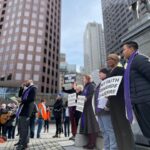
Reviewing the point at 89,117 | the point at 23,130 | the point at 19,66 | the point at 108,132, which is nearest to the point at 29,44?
the point at 19,66

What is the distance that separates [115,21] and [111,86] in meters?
116

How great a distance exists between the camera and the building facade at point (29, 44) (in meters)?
65.8

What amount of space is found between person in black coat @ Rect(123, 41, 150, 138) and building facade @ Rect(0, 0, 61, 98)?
203 ft

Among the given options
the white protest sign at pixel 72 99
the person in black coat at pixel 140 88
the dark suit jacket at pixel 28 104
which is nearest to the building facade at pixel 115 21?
the white protest sign at pixel 72 99

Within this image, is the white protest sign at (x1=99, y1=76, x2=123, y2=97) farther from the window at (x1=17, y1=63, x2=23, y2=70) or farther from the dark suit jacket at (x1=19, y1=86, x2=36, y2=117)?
the window at (x1=17, y1=63, x2=23, y2=70)

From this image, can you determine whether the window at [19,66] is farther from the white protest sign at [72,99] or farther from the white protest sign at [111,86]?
the white protest sign at [111,86]

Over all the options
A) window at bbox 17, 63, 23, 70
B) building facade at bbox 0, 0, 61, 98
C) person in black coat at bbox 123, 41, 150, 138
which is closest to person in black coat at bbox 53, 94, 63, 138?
person in black coat at bbox 123, 41, 150, 138

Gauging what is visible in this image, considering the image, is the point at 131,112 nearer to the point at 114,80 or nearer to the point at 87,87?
the point at 114,80

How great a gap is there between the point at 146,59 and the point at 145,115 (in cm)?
79

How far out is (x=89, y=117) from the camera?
5.03 metres

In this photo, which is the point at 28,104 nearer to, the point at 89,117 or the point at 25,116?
the point at 25,116

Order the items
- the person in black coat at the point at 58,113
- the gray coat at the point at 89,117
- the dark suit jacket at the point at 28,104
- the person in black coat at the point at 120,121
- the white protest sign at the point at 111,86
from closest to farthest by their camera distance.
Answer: the person in black coat at the point at 120,121 → the white protest sign at the point at 111,86 → the gray coat at the point at 89,117 → the dark suit jacket at the point at 28,104 → the person in black coat at the point at 58,113

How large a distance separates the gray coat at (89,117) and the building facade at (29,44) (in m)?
59.4

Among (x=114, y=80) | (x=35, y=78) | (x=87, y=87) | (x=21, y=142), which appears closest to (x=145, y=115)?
(x=114, y=80)
